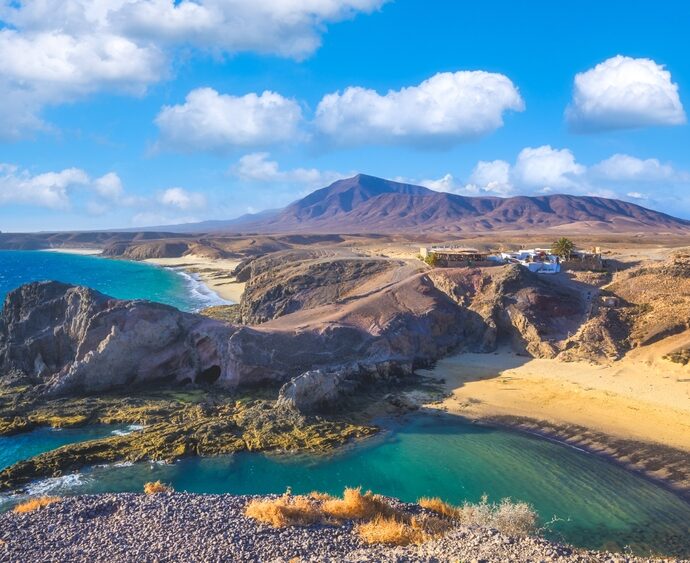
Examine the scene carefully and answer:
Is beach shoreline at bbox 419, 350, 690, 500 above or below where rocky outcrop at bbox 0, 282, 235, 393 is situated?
below

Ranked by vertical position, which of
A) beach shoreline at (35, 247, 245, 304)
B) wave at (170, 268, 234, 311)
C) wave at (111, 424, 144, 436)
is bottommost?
wave at (111, 424, 144, 436)

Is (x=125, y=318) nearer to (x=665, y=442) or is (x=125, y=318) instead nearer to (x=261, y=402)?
(x=261, y=402)

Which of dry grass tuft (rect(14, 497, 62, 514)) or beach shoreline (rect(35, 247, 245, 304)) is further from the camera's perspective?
beach shoreline (rect(35, 247, 245, 304))

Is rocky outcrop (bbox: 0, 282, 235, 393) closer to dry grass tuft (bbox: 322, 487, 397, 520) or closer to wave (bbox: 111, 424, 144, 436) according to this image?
wave (bbox: 111, 424, 144, 436)

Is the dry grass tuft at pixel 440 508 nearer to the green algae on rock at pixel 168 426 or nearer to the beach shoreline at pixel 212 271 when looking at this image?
the green algae on rock at pixel 168 426

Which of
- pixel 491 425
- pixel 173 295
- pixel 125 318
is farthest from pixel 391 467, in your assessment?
pixel 173 295

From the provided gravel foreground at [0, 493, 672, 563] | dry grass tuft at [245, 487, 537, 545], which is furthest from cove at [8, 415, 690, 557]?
gravel foreground at [0, 493, 672, 563]

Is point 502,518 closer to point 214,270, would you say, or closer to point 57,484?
point 57,484
